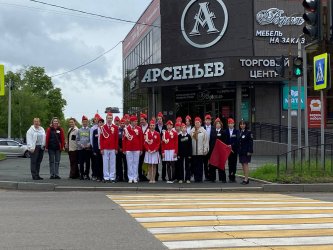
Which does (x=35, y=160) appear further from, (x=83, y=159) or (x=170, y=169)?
(x=170, y=169)

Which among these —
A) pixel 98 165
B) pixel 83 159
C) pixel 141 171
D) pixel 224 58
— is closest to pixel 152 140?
pixel 141 171

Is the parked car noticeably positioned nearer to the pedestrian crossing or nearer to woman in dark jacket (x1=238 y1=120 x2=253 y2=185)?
woman in dark jacket (x1=238 y1=120 x2=253 y2=185)

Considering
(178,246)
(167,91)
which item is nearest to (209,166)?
(178,246)

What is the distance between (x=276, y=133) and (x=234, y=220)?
77.8 ft

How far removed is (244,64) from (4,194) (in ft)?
66.2

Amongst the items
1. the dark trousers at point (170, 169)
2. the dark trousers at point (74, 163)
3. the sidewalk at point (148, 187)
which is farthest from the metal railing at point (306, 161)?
the dark trousers at point (74, 163)

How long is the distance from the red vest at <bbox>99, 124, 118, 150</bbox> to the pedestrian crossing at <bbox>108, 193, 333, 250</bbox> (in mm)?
2981

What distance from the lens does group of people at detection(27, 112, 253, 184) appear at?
634 inches

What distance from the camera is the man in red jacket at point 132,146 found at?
16062 millimetres

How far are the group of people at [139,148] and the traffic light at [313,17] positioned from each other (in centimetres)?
414

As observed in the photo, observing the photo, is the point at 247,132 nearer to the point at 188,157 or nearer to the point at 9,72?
the point at 188,157

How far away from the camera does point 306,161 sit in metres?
17.0

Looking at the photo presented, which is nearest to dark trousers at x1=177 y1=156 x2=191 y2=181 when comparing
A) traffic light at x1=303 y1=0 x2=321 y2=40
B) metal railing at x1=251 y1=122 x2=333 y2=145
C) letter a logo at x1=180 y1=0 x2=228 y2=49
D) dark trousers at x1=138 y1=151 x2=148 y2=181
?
dark trousers at x1=138 y1=151 x2=148 y2=181

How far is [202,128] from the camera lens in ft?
54.0
